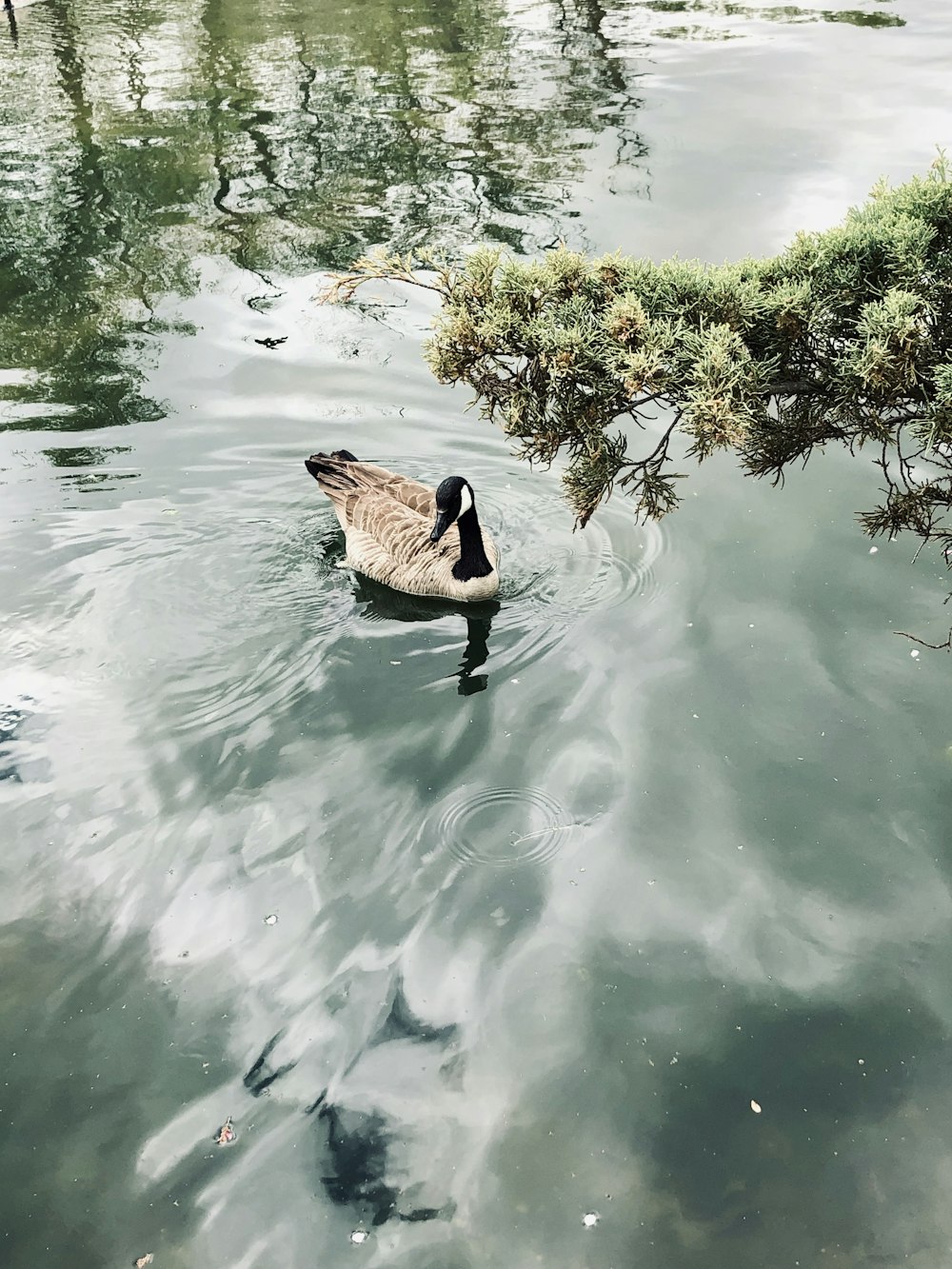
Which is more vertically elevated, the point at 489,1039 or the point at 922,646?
the point at 922,646

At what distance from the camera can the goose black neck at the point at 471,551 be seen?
728cm

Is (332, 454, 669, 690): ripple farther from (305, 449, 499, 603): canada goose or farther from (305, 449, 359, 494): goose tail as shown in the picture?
(305, 449, 359, 494): goose tail

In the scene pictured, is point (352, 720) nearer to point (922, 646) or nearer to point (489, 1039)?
point (489, 1039)

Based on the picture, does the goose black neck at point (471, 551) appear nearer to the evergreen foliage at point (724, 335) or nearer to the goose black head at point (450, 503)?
the goose black head at point (450, 503)

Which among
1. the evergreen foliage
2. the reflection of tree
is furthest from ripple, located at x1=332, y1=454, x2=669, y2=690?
the reflection of tree

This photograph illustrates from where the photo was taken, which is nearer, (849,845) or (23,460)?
(849,845)

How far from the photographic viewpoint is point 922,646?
664cm

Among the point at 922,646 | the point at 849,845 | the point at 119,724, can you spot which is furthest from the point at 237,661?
the point at 922,646

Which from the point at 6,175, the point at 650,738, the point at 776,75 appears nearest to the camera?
the point at 650,738

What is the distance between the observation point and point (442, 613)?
24.7ft

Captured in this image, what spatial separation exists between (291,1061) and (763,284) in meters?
4.09

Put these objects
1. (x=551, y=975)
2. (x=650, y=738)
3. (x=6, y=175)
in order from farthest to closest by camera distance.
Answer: (x=6, y=175) < (x=650, y=738) < (x=551, y=975)

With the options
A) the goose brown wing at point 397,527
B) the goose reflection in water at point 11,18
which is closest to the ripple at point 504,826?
the goose brown wing at point 397,527

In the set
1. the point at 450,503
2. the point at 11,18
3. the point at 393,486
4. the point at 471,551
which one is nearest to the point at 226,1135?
the point at 471,551
